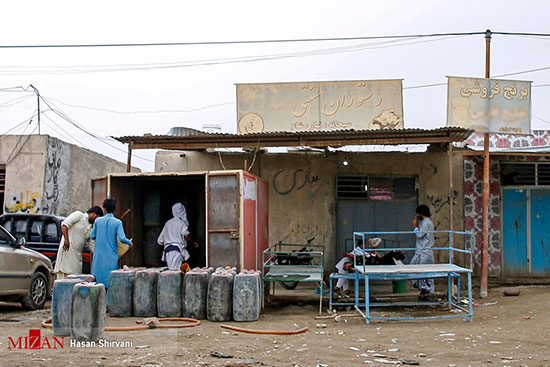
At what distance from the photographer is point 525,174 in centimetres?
1353

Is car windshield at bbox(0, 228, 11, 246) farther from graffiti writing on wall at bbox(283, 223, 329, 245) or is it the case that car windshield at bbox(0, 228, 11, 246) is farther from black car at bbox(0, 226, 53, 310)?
graffiti writing on wall at bbox(283, 223, 329, 245)

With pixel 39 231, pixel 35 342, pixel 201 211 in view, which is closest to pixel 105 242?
pixel 35 342

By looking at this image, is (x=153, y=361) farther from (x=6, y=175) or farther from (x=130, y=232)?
(x=6, y=175)

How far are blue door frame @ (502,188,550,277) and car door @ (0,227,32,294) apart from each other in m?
9.96

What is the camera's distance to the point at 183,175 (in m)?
9.75

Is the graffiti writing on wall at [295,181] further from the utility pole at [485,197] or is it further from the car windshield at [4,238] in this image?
the car windshield at [4,238]

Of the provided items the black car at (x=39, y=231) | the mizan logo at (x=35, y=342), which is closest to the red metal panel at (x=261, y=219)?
the black car at (x=39, y=231)

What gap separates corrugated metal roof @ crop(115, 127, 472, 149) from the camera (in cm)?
1072

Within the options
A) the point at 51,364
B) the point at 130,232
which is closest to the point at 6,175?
the point at 130,232

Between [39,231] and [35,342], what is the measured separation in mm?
4878

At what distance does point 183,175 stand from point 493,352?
17.9 feet

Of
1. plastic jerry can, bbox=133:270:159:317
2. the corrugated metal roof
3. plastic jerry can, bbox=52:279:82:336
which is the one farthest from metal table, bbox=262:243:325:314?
plastic jerry can, bbox=52:279:82:336

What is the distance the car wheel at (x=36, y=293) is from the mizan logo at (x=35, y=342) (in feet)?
8.98

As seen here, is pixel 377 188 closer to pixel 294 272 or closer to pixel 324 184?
pixel 324 184
